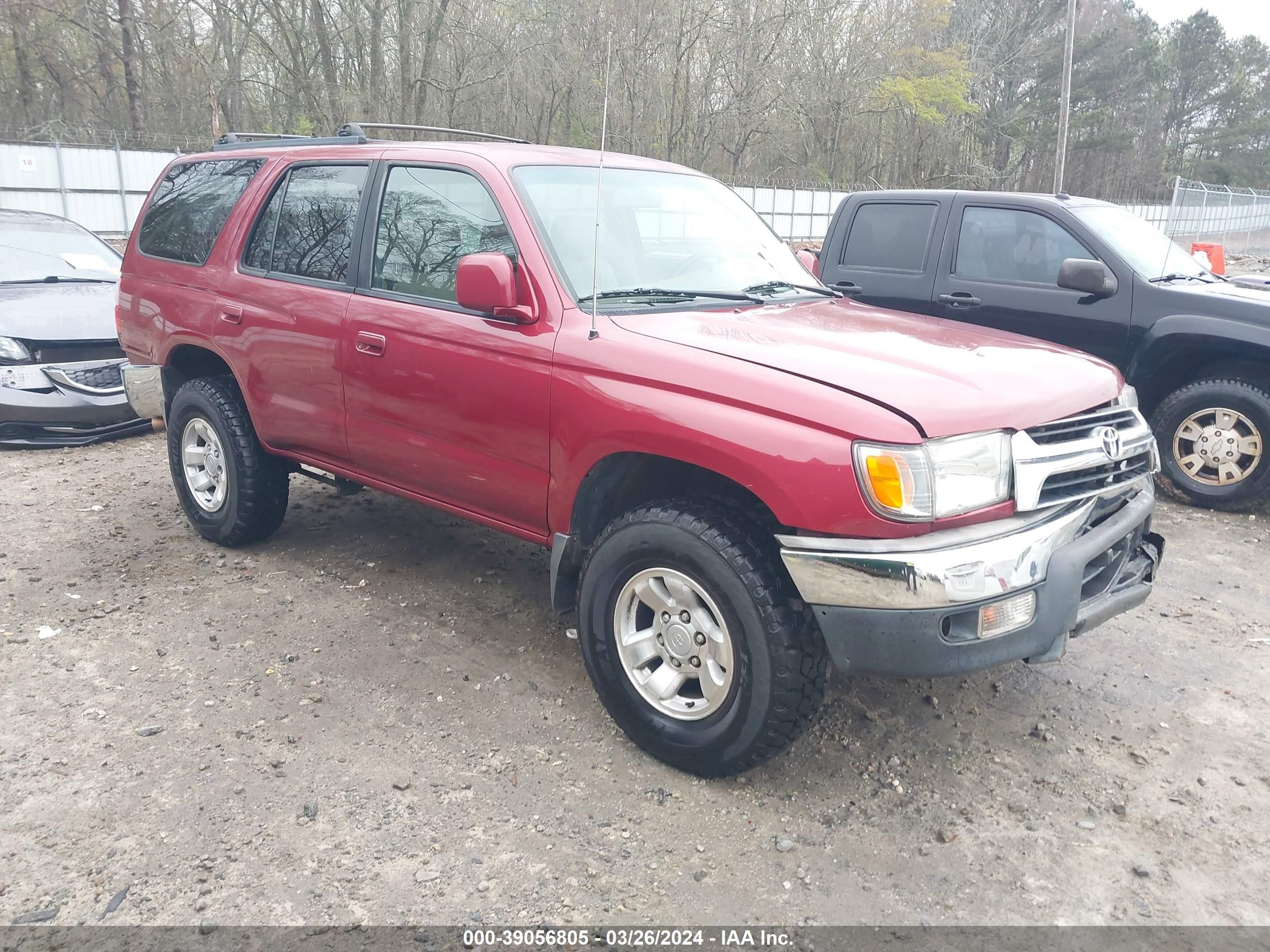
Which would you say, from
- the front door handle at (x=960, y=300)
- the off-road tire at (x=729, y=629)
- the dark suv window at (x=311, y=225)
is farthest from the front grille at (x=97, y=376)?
the front door handle at (x=960, y=300)

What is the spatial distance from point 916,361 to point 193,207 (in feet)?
12.9

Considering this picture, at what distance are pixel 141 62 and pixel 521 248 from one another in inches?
1066

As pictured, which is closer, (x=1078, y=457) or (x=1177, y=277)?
(x=1078, y=457)

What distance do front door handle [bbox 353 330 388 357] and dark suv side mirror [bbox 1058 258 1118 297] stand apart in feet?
13.8

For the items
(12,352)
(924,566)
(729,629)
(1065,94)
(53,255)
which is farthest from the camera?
(1065,94)

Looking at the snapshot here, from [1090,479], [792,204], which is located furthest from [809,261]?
[792,204]

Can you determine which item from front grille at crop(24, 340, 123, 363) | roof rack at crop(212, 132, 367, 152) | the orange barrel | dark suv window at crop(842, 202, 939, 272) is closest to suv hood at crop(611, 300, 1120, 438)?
roof rack at crop(212, 132, 367, 152)

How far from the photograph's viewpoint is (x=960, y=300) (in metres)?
6.58

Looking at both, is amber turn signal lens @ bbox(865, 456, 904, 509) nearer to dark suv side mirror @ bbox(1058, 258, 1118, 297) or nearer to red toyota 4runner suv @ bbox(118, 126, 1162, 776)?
red toyota 4runner suv @ bbox(118, 126, 1162, 776)

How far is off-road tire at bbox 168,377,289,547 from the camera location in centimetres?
486

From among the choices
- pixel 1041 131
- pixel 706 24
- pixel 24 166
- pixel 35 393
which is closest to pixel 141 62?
pixel 24 166

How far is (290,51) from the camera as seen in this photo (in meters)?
24.6

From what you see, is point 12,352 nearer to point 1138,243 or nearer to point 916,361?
point 916,361

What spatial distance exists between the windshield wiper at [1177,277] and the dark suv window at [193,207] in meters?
5.33
